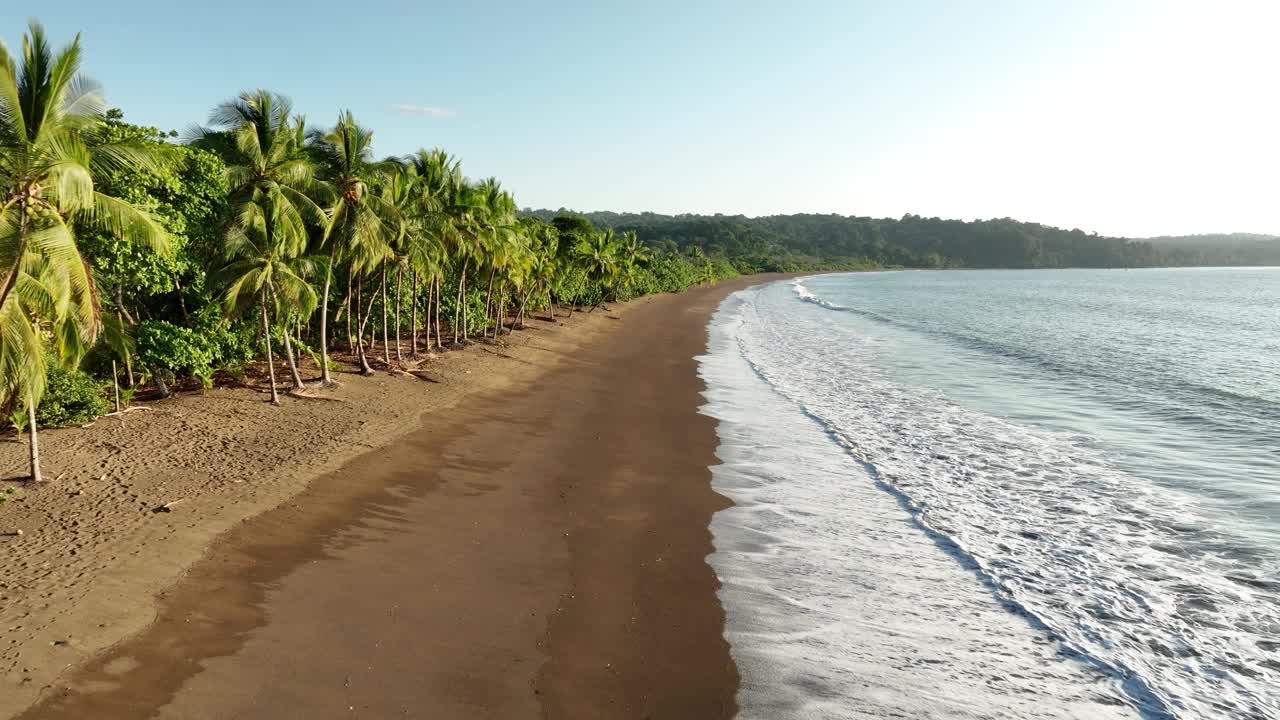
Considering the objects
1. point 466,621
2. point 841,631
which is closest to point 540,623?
point 466,621

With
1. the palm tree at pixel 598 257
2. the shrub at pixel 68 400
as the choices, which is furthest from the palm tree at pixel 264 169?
the palm tree at pixel 598 257

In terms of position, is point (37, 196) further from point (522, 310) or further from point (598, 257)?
point (598, 257)

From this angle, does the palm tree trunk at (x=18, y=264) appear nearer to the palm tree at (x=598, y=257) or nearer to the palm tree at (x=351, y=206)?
the palm tree at (x=351, y=206)

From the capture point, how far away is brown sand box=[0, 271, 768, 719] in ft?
24.6

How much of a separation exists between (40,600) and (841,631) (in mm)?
9833

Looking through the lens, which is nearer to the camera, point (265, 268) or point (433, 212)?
point (265, 268)

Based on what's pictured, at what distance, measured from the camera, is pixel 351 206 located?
21.0 meters

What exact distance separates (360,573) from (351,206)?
14.1 meters

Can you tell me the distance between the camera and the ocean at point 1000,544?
26.7ft

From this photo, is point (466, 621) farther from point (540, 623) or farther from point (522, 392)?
point (522, 392)

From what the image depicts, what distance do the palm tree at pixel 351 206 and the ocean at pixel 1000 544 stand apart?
11.6 m

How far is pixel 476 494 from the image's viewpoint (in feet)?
44.8

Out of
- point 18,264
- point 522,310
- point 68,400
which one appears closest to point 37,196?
point 18,264

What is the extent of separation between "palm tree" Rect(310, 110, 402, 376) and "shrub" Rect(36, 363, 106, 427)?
6007mm
